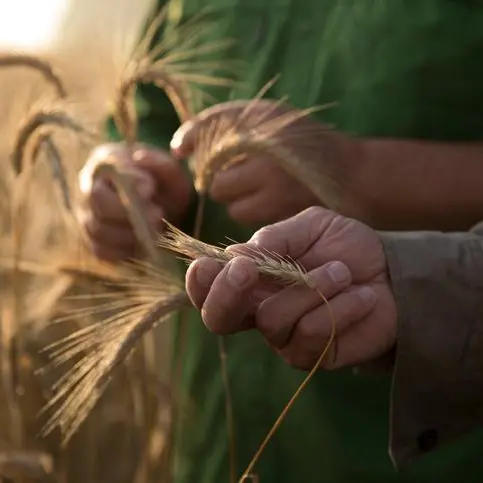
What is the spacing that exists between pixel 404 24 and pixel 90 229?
415 mm

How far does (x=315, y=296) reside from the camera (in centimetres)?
69

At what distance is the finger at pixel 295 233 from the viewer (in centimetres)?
68

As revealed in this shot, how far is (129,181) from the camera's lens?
98 centimetres

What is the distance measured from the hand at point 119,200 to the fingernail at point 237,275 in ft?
1.28

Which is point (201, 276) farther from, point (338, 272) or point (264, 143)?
point (264, 143)

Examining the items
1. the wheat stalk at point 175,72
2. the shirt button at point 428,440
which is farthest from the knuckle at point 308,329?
the wheat stalk at point 175,72

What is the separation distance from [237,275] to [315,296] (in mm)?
89

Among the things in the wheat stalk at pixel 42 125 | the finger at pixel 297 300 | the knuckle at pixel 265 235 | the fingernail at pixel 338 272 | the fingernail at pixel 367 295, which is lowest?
the fingernail at pixel 367 295

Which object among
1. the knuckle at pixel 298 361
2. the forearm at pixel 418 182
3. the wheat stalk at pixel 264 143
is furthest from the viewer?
the forearm at pixel 418 182

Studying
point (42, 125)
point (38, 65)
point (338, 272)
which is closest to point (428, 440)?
point (338, 272)

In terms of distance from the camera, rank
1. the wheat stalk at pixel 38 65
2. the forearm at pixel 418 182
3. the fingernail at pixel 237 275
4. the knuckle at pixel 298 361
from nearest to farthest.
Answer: the fingernail at pixel 237 275
the knuckle at pixel 298 361
the forearm at pixel 418 182
the wheat stalk at pixel 38 65

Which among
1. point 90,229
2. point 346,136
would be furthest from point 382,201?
point 90,229

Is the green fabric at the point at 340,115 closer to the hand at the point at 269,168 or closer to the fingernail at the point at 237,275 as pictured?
the hand at the point at 269,168

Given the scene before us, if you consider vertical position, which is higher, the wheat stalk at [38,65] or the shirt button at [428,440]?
the wheat stalk at [38,65]
